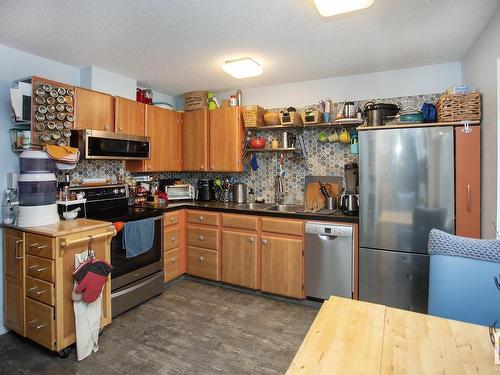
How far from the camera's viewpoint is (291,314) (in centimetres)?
→ 284

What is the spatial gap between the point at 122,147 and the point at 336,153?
91.0 inches

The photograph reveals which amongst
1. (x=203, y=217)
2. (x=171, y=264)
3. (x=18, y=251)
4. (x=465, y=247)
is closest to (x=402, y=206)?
(x=465, y=247)

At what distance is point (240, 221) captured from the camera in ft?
10.8

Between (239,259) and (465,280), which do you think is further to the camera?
(239,259)

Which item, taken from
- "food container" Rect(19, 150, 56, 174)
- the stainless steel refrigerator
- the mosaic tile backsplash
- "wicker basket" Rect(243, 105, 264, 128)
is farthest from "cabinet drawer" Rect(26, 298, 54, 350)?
"wicker basket" Rect(243, 105, 264, 128)

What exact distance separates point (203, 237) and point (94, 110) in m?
1.73

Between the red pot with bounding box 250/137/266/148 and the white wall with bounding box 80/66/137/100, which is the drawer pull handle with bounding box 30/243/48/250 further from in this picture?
the red pot with bounding box 250/137/266/148

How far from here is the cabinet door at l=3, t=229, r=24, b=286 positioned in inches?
90.6

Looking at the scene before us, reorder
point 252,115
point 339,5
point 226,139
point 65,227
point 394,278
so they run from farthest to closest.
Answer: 1. point 226,139
2. point 252,115
3. point 394,278
4. point 65,227
5. point 339,5

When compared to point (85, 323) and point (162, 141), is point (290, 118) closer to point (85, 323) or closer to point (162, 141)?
point (162, 141)

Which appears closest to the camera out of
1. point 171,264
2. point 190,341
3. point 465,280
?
point 465,280

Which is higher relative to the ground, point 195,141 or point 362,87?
point 362,87

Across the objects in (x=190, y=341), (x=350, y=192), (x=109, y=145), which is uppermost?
(x=109, y=145)

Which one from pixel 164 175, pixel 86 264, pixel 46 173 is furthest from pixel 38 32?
pixel 164 175
